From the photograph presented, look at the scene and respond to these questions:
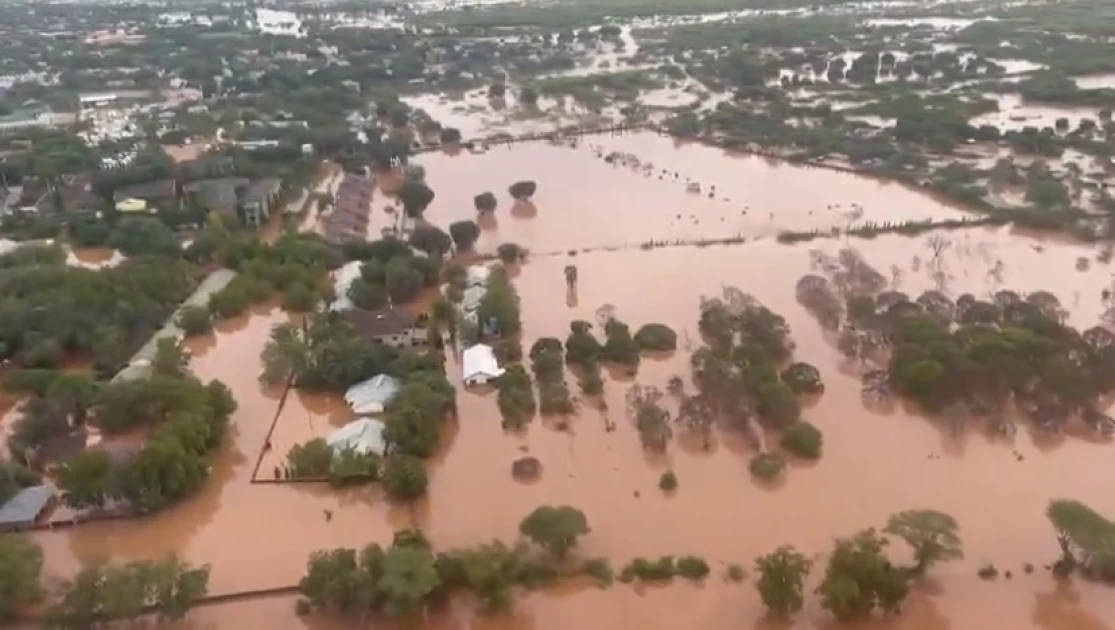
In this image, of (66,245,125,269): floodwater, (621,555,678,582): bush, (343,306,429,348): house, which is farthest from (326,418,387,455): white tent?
(66,245,125,269): floodwater

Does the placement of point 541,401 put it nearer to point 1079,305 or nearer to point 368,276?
point 368,276

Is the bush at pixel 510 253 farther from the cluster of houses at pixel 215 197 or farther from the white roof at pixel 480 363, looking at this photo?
the cluster of houses at pixel 215 197

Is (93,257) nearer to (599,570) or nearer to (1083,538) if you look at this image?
(599,570)

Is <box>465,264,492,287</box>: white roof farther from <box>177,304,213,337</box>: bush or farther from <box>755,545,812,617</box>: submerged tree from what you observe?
<box>755,545,812,617</box>: submerged tree

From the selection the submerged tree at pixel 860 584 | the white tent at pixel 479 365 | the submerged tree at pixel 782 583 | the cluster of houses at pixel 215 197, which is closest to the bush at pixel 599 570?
the submerged tree at pixel 782 583

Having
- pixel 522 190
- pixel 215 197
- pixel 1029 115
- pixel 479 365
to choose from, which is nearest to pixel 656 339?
pixel 479 365

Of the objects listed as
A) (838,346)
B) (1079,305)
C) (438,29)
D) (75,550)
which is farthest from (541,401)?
(438,29)
